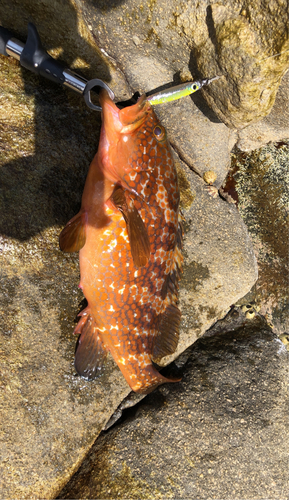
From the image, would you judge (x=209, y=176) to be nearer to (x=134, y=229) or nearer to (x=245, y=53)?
(x=245, y=53)

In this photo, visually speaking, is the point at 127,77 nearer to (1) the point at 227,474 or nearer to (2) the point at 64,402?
(2) the point at 64,402

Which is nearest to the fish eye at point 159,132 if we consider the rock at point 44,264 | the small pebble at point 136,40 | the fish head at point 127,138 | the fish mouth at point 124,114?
the fish head at point 127,138

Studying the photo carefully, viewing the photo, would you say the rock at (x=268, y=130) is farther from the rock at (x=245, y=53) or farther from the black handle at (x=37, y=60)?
the black handle at (x=37, y=60)

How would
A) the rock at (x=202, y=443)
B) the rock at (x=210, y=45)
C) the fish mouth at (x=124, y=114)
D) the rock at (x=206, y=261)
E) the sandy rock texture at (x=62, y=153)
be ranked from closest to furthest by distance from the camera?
the fish mouth at (x=124, y=114) < the rock at (x=210, y=45) < the sandy rock texture at (x=62, y=153) < the rock at (x=202, y=443) < the rock at (x=206, y=261)

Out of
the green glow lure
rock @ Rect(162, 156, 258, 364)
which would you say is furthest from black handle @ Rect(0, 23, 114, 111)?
rock @ Rect(162, 156, 258, 364)

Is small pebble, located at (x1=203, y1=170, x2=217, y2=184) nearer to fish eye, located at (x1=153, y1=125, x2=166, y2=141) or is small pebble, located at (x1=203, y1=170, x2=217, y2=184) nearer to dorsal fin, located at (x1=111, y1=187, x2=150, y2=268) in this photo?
fish eye, located at (x1=153, y1=125, x2=166, y2=141)

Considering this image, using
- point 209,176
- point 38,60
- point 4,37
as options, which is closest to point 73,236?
point 38,60

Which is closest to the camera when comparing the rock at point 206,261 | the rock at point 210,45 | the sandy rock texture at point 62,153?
the rock at point 210,45
